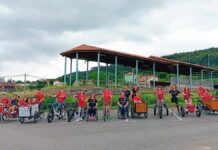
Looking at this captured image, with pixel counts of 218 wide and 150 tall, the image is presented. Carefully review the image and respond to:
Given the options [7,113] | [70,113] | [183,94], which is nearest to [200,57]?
[183,94]

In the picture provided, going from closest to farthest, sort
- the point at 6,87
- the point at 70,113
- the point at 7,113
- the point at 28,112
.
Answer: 1. the point at 28,112
2. the point at 70,113
3. the point at 7,113
4. the point at 6,87

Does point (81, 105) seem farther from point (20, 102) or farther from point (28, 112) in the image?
point (20, 102)

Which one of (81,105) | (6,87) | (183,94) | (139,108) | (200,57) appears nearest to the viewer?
(81,105)

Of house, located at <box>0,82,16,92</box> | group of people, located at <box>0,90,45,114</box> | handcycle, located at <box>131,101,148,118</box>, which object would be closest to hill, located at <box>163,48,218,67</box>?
house, located at <box>0,82,16,92</box>

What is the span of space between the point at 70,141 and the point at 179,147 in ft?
11.3

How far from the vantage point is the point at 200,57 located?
10188 centimetres

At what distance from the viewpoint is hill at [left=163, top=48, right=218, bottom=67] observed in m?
98.7

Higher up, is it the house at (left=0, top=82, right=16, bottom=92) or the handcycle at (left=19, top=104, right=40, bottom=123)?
the house at (left=0, top=82, right=16, bottom=92)

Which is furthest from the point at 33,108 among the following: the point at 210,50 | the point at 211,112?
the point at 210,50

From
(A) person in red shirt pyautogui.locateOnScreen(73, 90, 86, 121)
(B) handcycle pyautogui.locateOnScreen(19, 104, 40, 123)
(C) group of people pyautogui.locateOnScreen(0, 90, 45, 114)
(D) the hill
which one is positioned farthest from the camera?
(D) the hill

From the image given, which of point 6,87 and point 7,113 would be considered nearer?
point 7,113

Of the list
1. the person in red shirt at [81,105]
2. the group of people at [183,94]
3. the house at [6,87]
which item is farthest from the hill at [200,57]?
the person in red shirt at [81,105]

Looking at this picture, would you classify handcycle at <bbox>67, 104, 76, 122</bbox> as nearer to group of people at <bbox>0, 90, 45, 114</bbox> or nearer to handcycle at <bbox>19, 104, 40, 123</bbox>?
handcycle at <bbox>19, 104, 40, 123</bbox>

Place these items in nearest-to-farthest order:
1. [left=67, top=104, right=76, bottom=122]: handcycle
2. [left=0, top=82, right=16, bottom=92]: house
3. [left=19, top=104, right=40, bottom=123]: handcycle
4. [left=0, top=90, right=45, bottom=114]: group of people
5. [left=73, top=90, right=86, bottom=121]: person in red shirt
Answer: [left=19, top=104, right=40, bottom=123]: handcycle, [left=67, top=104, right=76, bottom=122]: handcycle, [left=73, top=90, right=86, bottom=121]: person in red shirt, [left=0, top=90, right=45, bottom=114]: group of people, [left=0, top=82, right=16, bottom=92]: house
